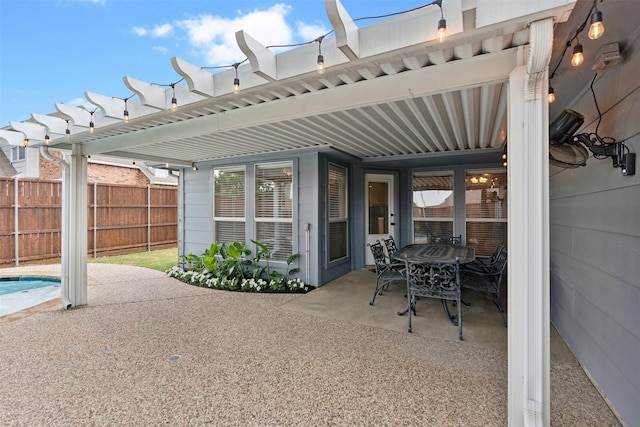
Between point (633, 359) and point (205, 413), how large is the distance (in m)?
2.66

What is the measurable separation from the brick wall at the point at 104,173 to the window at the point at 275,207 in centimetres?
749

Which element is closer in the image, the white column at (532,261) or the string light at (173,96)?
the white column at (532,261)

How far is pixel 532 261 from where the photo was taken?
171cm

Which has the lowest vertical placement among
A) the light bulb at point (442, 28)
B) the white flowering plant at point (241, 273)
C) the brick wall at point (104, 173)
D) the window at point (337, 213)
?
the white flowering plant at point (241, 273)

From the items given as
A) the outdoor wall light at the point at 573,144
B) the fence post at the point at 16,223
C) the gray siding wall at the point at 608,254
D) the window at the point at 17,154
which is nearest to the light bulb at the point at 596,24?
the gray siding wall at the point at 608,254

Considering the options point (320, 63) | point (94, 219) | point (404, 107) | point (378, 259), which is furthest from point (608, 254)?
point (94, 219)

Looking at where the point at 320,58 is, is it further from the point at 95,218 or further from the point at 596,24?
the point at 95,218

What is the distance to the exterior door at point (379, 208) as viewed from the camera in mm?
6680

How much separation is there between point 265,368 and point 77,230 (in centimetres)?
360

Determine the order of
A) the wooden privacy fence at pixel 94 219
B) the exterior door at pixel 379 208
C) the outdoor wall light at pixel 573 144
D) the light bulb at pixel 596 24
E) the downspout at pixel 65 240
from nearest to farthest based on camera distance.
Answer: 1. the light bulb at pixel 596 24
2. the outdoor wall light at pixel 573 144
3. the downspout at pixel 65 240
4. the exterior door at pixel 379 208
5. the wooden privacy fence at pixel 94 219

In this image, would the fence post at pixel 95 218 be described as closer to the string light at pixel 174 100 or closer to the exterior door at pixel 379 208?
the string light at pixel 174 100

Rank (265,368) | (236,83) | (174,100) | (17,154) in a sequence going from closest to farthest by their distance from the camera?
(236,83), (265,368), (174,100), (17,154)

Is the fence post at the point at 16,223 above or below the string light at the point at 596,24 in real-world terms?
below

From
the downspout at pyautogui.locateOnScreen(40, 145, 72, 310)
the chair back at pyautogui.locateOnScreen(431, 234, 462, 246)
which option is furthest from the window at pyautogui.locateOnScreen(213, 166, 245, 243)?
the chair back at pyautogui.locateOnScreen(431, 234, 462, 246)
